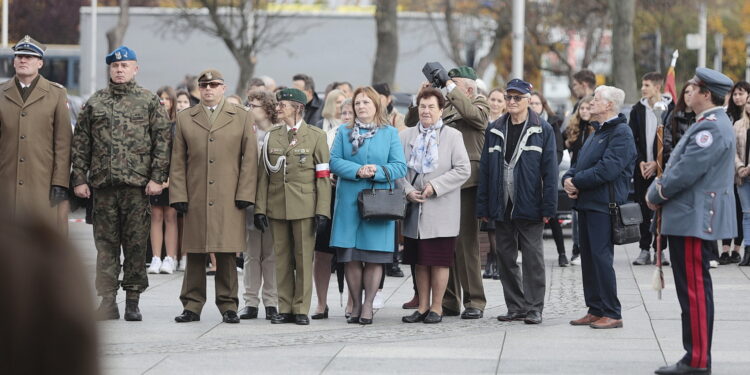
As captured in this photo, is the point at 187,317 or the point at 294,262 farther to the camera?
the point at 294,262

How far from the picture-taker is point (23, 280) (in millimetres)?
1176

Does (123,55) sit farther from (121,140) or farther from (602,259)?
(602,259)

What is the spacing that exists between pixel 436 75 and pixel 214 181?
1897mm

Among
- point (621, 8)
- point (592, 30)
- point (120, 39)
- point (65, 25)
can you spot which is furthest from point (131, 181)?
point (65, 25)

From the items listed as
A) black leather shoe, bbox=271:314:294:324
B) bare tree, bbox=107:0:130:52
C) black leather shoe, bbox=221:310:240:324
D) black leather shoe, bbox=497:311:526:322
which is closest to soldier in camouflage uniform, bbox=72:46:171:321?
black leather shoe, bbox=221:310:240:324

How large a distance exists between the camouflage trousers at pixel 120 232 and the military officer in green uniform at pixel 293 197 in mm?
880

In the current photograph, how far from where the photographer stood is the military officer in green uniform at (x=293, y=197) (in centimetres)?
903

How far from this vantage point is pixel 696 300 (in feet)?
22.2

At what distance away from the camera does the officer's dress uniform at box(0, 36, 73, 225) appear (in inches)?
350

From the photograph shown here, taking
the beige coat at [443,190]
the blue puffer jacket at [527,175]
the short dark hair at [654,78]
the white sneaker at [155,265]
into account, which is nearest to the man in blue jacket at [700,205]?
the blue puffer jacket at [527,175]

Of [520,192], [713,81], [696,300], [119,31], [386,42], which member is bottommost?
[696,300]

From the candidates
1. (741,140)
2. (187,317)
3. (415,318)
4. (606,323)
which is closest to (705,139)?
(606,323)

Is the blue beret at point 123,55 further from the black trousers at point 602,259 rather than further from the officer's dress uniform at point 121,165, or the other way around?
the black trousers at point 602,259

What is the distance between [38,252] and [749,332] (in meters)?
7.87
